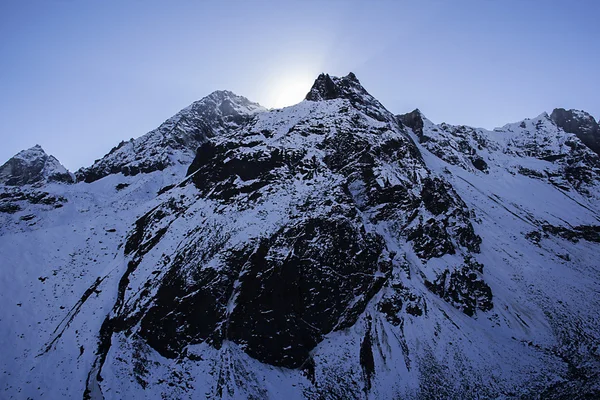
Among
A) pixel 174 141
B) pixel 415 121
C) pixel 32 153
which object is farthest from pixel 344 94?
pixel 32 153

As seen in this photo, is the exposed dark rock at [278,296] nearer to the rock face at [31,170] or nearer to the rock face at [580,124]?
the rock face at [31,170]

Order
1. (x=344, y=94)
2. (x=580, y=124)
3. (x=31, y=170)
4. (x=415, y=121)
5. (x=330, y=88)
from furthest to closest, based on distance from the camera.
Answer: (x=580, y=124)
(x=415, y=121)
(x=31, y=170)
(x=344, y=94)
(x=330, y=88)

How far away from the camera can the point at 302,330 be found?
30812 mm

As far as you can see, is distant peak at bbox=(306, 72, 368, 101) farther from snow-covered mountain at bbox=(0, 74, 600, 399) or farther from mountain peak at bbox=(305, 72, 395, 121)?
snow-covered mountain at bbox=(0, 74, 600, 399)

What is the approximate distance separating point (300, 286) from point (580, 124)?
12488 cm

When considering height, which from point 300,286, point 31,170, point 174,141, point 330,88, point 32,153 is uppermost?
point 330,88

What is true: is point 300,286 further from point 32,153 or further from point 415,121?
point 32,153

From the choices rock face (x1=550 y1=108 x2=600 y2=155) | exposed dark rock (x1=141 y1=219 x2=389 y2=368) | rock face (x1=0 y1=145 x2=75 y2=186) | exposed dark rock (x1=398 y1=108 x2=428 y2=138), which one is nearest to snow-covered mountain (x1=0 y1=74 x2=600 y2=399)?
exposed dark rock (x1=141 y1=219 x2=389 y2=368)

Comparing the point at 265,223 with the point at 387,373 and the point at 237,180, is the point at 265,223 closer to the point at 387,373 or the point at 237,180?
the point at 237,180

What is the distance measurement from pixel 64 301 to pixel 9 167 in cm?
7073

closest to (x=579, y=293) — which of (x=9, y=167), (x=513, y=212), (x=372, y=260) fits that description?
(x=513, y=212)

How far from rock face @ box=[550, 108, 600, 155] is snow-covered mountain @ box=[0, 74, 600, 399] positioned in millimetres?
65281

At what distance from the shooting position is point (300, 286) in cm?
3216

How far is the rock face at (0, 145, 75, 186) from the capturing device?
75.7 metres
